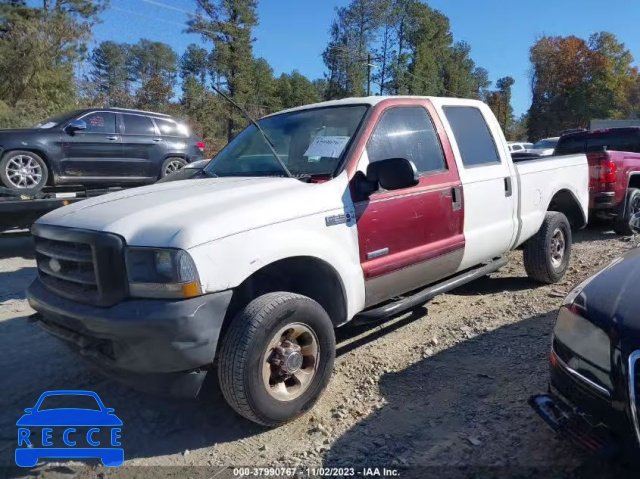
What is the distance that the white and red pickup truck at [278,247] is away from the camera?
2.53m

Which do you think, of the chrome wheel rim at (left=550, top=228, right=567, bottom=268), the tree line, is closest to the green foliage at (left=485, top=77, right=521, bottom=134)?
the tree line

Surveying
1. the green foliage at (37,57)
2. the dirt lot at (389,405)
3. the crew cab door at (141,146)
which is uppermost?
the green foliage at (37,57)

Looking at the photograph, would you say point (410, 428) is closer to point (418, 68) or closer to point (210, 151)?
point (210, 151)

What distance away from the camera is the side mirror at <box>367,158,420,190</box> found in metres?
3.20

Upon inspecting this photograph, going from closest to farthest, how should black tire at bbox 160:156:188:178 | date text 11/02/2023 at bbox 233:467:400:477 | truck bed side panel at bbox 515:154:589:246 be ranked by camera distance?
date text 11/02/2023 at bbox 233:467:400:477, truck bed side panel at bbox 515:154:589:246, black tire at bbox 160:156:188:178

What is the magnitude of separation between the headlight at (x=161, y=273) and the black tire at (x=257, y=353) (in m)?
0.34

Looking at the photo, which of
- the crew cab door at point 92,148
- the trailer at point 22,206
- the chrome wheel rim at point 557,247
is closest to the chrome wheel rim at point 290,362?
the chrome wheel rim at point 557,247

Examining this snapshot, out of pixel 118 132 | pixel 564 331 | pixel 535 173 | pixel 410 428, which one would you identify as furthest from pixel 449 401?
pixel 118 132

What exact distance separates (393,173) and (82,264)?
192 cm

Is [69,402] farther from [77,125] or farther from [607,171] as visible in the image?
[607,171]

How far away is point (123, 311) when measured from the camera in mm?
2496

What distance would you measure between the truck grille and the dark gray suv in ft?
18.5

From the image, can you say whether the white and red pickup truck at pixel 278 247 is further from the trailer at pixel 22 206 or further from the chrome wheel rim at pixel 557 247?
the trailer at pixel 22 206

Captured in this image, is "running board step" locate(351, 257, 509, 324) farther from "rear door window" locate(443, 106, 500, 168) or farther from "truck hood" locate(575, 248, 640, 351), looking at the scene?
"truck hood" locate(575, 248, 640, 351)
